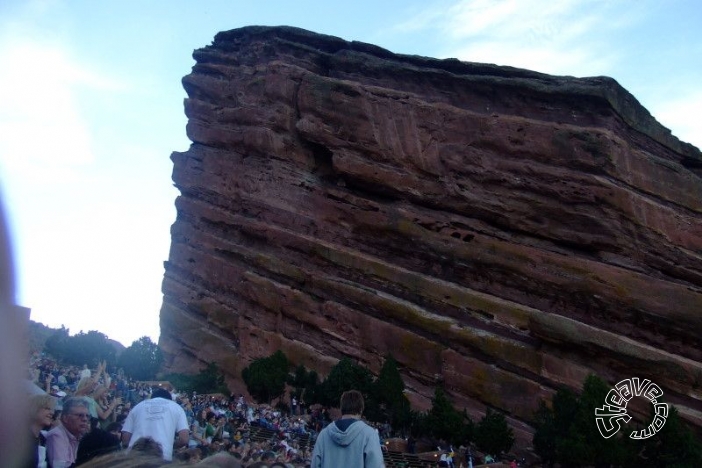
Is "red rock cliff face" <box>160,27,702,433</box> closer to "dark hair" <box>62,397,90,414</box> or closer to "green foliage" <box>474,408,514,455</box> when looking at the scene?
"green foliage" <box>474,408,514,455</box>

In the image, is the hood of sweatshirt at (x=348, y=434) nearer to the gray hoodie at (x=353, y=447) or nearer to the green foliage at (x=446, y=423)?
the gray hoodie at (x=353, y=447)

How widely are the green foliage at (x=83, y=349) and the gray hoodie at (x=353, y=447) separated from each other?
4213cm

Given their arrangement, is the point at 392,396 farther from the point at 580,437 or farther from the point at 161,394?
the point at 161,394

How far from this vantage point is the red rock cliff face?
28.8m

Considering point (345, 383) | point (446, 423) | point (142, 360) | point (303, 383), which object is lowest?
point (446, 423)

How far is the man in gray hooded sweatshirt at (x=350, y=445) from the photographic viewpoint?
5.00m

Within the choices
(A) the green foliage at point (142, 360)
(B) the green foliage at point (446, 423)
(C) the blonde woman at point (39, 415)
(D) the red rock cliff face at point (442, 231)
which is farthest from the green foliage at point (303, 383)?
(C) the blonde woman at point (39, 415)

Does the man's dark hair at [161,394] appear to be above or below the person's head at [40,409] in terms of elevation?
above

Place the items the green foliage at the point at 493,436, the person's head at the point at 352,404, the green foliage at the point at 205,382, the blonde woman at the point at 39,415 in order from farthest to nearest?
1. the green foliage at the point at 205,382
2. the green foliage at the point at 493,436
3. the person's head at the point at 352,404
4. the blonde woman at the point at 39,415

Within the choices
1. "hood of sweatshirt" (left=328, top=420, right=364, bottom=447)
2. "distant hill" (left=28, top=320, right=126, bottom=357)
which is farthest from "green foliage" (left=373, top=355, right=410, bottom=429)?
"hood of sweatshirt" (left=328, top=420, right=364, bottom=447)

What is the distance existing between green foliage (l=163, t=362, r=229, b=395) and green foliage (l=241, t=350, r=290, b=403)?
2.48 meters

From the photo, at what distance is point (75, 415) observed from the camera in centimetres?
524

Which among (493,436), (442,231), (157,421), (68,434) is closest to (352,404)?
(157,421)

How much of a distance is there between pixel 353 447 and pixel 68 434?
221 centimetres
